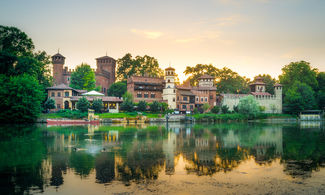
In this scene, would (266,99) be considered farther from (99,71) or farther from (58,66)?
(58,66)

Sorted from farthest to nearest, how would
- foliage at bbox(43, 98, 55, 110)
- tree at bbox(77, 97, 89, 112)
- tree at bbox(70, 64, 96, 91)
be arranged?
tree at bbox(70, 64, 96, 91)
foliage at bbox(43, 98, 55, 110)
tree at bbox(77, 97, 89, 112)

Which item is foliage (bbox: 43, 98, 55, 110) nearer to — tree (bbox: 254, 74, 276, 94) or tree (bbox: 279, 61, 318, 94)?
tree (bbox: 254, 74, 276, 94)

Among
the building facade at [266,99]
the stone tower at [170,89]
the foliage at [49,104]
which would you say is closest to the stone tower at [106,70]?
the stone tower at [170,89]

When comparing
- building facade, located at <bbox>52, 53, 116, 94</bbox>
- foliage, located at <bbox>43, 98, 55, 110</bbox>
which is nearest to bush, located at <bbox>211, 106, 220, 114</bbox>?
building facade, located at <bbox>52, 53, 116, 94</bbox>

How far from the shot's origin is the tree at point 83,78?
220 ft

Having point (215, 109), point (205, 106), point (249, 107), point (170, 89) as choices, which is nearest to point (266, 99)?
point (249, 107)

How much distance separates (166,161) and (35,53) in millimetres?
54653

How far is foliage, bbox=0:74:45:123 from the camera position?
130 ft

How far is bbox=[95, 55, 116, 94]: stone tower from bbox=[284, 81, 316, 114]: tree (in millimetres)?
50352

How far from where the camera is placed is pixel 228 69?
80875 mm

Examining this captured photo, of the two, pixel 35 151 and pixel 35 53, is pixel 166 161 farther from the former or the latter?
pixel 35 53

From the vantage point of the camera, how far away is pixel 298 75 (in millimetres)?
76625

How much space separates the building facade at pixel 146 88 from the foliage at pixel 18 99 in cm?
2466

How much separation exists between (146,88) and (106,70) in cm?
2153
